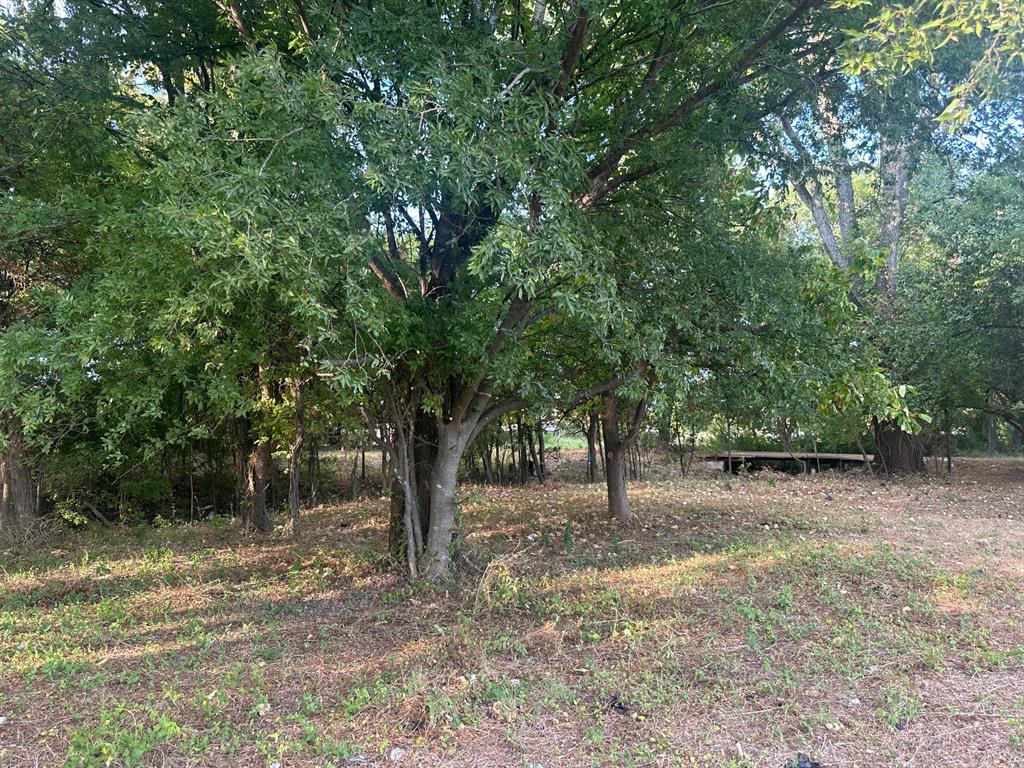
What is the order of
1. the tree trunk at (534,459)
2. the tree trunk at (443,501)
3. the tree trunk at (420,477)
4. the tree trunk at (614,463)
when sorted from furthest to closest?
the tree trunk at (534,459) < the tree trunk at (614,463) < the tree trunk at (420,477) < the tree trunk at (443,501)

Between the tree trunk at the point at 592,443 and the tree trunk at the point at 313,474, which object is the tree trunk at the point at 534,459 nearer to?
the tree trunk at the point at 592,443

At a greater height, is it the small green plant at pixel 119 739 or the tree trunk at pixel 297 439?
the tree trunk at pixel 297 439

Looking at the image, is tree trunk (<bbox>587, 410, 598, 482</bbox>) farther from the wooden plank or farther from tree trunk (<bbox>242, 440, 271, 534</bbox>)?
tree trunk (<bbox>242, 440, 271, 534</bbox>)

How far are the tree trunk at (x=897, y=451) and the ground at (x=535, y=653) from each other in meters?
7.35

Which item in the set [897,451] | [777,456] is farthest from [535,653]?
[777,456]

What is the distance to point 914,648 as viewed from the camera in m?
4.27

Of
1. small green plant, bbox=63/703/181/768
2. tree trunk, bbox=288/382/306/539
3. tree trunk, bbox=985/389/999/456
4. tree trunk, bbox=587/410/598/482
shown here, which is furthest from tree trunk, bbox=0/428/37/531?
tree trunk, bbox=985/389/999/456

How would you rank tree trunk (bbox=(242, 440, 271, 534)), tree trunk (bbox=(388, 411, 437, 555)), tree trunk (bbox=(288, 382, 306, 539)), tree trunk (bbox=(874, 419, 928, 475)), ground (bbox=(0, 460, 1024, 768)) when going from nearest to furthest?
ground (bbox=(0, 460, 1024, 768))
tree trunk (bbox=(388, 411, 437, 555))
tree trunk (bbox=(288, 382, 306, 539))
tree trunk (bbox=(242, 440, 271, 534))
tree trunk (bbox=(874, 419, 928, 475))

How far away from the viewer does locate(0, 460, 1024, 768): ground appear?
3234mm

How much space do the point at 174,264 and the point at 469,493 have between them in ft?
28.1

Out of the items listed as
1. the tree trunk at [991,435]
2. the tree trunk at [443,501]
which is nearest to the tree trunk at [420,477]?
the tree trunk at [443,501]

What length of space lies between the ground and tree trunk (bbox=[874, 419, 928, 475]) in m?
7.35

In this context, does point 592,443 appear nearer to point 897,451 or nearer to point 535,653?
point 897,451

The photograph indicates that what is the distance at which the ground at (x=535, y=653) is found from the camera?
3.23 meters
